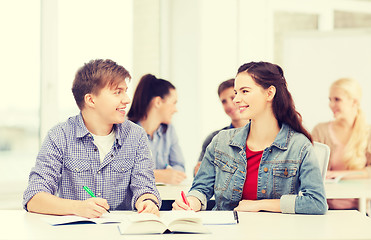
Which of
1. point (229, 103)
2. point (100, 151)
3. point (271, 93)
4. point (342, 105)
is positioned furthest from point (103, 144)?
point (342, 105)

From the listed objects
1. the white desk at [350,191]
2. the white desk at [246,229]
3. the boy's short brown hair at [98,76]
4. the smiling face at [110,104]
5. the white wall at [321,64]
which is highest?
the white wall at [321,64]

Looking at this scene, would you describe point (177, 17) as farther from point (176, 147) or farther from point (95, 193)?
point (95, 193)

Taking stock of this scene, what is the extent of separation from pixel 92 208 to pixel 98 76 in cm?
66

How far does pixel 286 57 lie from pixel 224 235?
3.38 m

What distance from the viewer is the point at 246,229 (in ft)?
6.10

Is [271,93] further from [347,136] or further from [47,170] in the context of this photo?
[347,136]

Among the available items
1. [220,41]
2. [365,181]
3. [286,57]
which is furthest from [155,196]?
[220,41]

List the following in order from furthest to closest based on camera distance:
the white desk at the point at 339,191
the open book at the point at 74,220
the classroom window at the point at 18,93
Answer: the classroom window at the point at 18,93 < the white desk at the point at 339,191 < the open book at the point at 74,220

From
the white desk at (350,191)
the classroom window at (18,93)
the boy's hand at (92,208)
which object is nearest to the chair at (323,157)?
the white desk at (350,191)

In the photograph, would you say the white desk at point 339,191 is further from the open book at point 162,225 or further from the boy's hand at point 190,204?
the open book at point 162,225

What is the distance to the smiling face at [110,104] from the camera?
2.37 m

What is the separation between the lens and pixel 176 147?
13.2ft

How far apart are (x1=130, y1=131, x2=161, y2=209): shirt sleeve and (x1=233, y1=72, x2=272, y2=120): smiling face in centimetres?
46

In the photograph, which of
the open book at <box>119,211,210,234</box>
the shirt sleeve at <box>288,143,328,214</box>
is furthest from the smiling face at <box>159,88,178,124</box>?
the open book at <box>119,211,210,234</box>
